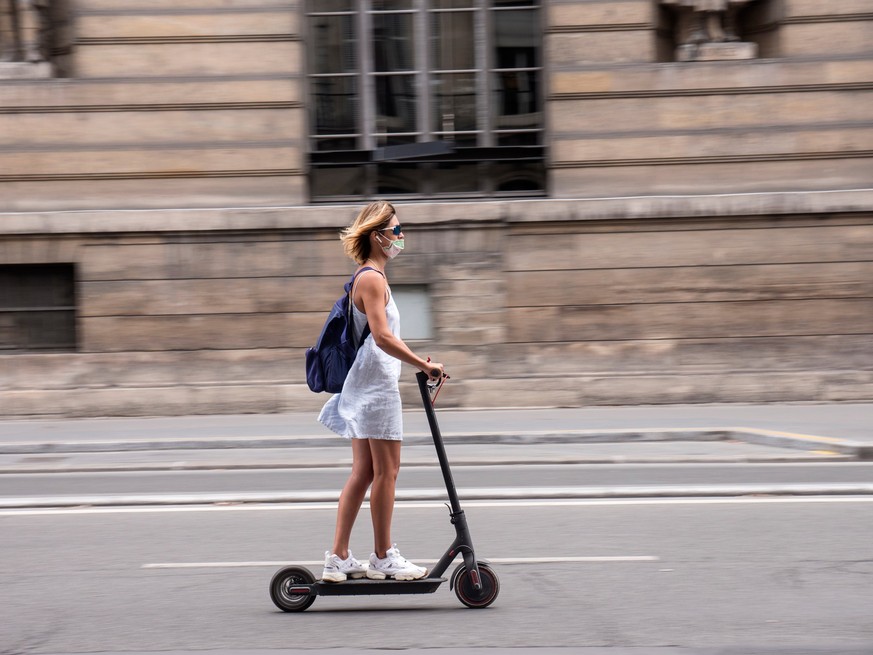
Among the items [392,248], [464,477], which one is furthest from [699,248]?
[392,248]

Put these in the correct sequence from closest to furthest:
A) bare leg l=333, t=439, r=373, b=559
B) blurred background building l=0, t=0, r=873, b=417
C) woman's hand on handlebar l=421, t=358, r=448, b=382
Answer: woman's hand on handlebar l=421, t=358, r=448, b=382
bare leg l=333, t=439, r=373, b=559
blurred background building l=0, t=0, r=873, b=417

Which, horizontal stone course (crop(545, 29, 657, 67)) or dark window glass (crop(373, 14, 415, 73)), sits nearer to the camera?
horizontal stone course (crop(545, 29, 657, 67))

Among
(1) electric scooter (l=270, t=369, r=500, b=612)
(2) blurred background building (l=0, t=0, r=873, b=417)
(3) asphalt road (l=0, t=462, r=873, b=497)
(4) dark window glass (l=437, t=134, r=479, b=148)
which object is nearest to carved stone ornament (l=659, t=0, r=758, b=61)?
(2) blurred background building (l=0, t=0, r=873, b=417)

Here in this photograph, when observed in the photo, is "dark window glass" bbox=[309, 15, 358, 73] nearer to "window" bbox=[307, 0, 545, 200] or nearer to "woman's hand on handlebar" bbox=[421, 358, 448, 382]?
"window" bbox=[307, 0, 545, 200]

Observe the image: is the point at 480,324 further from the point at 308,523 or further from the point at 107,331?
the point at 308,523

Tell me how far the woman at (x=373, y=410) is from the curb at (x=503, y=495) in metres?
3.29

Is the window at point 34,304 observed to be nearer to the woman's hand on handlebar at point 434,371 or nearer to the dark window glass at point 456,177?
the dark window glass at point 456,177

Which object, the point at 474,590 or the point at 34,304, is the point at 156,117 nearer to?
the point at 34,304

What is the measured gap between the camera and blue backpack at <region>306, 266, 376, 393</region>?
5.31m

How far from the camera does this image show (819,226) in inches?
628

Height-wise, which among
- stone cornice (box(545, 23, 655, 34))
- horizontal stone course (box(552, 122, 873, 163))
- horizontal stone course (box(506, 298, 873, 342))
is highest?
stone cornice (box(545, 23, 655, 34))

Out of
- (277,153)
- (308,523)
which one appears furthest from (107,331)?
(308,523)

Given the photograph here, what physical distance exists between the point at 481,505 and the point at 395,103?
9512 mm

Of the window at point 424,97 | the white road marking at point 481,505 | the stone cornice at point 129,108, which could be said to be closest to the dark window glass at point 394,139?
the window at point 424,97
